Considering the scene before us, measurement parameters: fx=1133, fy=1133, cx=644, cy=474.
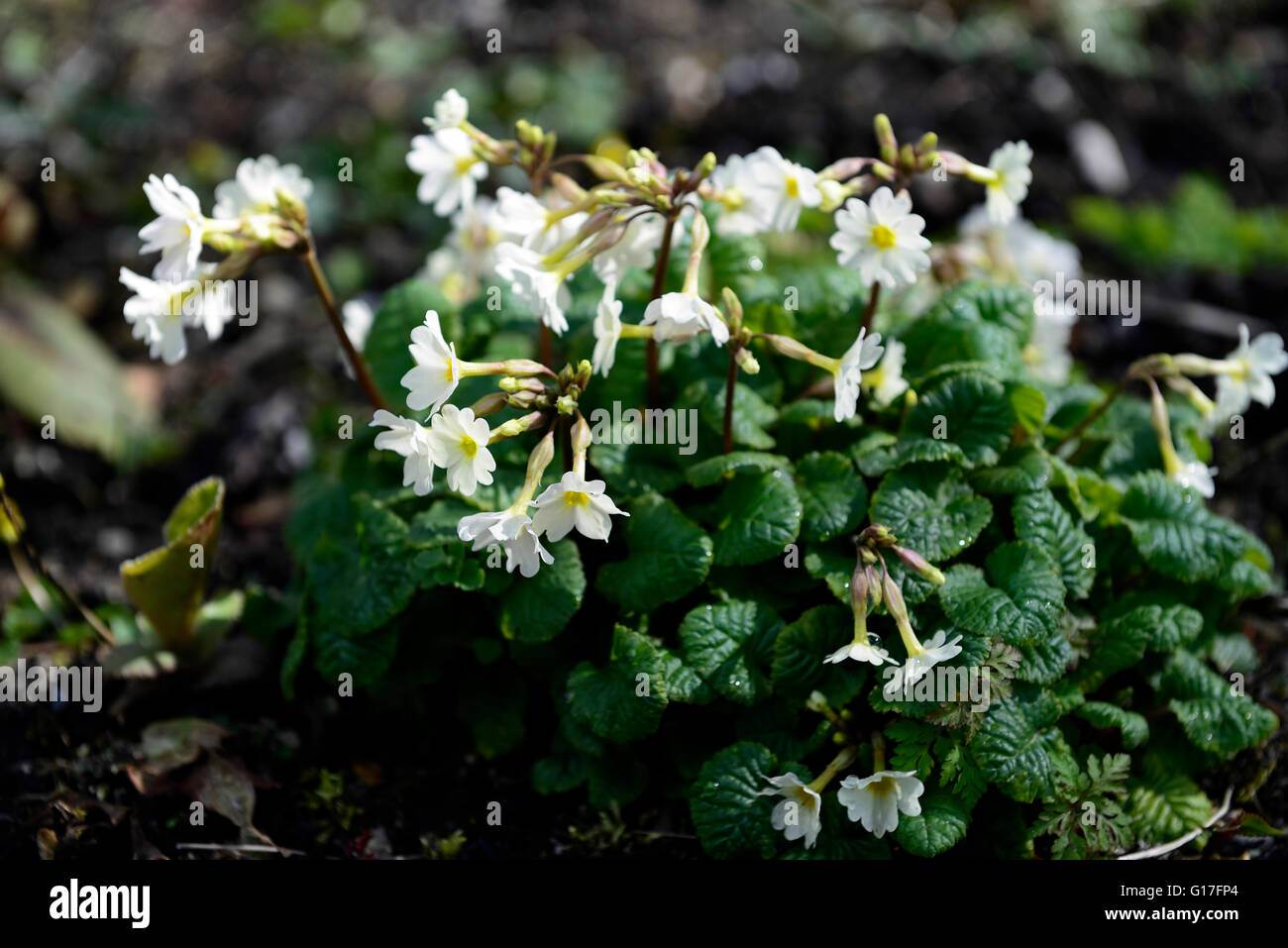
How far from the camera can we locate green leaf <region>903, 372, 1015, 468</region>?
108 inches

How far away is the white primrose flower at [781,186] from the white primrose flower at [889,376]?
1.36 feet

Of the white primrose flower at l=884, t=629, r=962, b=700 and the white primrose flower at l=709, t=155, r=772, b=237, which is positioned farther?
the white primrose flower at l=709, t=155, r=772, b=237

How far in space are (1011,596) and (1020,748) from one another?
0.33m

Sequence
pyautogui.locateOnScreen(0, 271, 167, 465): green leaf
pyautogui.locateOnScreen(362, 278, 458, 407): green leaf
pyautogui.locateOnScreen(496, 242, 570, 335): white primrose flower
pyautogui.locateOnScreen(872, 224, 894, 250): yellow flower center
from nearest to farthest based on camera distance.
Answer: pyautogui.locateOnScreen(496, 242, 570, 335): white primrose flower < pyautogui.locateOnScreen(872, 224, 894, 250): yellow flower center < pyautogui.locateOnScreen(362, 278, 458, 407): green leaf < pyautogui.locateOnScreen(0, 271, 167, 465): green leaf

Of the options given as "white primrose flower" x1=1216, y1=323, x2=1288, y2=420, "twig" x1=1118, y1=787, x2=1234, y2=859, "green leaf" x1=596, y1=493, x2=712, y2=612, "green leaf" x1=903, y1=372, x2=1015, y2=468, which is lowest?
"twig" x1=1118, y1=787, x2=1234, y2=859

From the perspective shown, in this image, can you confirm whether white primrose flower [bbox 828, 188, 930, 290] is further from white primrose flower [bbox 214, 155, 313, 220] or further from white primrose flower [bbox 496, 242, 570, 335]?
white primrose flower [bbox 214, 155, 313, 220]

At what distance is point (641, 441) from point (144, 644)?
1534mm

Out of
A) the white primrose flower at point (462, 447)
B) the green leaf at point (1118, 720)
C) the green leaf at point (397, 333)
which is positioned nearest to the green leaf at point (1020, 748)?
the green leaf at point (1118, 720)

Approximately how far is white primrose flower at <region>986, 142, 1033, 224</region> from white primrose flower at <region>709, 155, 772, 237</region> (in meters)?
0.58

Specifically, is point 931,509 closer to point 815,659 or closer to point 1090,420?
point 815,659

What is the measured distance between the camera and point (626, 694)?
101 inches

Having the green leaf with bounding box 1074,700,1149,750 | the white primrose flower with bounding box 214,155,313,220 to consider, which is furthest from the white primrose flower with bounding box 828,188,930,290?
the white primrose flower with bounding box 214,155,313,220

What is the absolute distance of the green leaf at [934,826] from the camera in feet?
7.82

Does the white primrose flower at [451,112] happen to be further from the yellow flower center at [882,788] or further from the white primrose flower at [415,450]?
the yellow flower center at [882,788]
